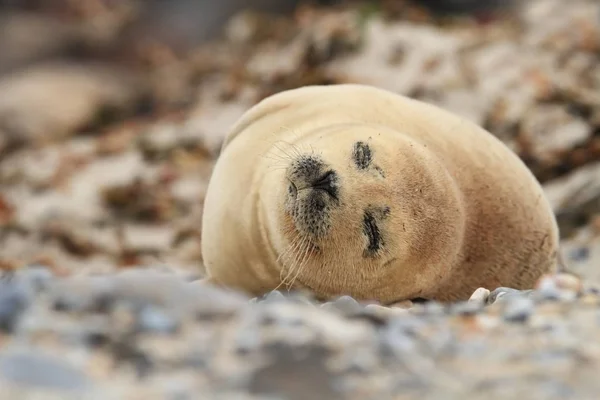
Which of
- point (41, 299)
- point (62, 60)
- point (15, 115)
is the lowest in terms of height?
point (41, 299)

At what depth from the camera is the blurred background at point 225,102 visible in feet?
18.8

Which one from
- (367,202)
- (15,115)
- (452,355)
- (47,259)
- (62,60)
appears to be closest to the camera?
(452,355)

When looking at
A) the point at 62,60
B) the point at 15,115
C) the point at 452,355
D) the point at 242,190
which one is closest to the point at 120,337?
the point at 452,355

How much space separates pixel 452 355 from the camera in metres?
2.04

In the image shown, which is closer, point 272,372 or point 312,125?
point 272,372

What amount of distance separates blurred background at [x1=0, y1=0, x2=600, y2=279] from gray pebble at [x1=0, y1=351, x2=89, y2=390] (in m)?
2.91

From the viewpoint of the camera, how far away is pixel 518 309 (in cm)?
234

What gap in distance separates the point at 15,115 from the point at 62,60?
1.73 m

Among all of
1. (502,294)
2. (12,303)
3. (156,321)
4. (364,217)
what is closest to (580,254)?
(502,294)

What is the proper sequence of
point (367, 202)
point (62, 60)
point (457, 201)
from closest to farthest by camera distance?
1. point (367, 202)
2. point (457, 201)
3. point (62, 60)

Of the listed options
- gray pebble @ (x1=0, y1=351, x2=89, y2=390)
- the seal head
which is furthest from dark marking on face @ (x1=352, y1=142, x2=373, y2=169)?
gray pebble @ (x1=0, y1=351, x2=89, y2=390)

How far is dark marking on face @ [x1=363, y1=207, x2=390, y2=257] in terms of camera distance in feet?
10.1

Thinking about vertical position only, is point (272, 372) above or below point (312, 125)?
below

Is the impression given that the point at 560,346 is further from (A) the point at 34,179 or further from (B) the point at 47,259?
(A) the point at 34,179
